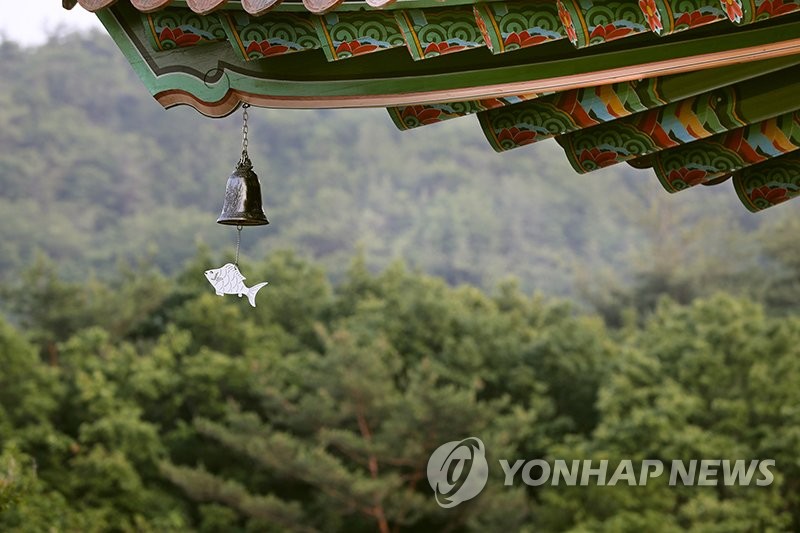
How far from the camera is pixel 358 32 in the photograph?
2125mm

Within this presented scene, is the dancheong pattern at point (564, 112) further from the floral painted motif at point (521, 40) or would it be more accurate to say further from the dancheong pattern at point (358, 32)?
the dancheong pattern at point (358, 32)

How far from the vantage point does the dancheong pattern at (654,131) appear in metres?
2.50

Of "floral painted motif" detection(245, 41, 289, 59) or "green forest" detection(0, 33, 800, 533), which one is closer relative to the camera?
"floral painted motif" detection(245, 41, 289, 59)

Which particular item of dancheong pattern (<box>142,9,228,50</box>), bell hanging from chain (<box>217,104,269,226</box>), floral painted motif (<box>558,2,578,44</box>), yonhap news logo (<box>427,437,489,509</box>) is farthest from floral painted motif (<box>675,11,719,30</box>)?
yonhap news logo (<box>427,437,489,509</box>)

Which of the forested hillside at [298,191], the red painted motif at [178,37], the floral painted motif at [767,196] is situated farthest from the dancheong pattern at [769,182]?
the forested hillside at [298,191]

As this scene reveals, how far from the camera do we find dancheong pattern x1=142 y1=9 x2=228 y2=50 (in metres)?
2.26

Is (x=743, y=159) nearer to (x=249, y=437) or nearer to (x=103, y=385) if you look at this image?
(x=249, y=437)

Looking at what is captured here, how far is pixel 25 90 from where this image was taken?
1609 inches

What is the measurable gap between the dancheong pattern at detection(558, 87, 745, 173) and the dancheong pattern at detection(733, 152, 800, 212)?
0.48 meters

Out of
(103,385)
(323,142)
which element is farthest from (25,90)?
(103,385)

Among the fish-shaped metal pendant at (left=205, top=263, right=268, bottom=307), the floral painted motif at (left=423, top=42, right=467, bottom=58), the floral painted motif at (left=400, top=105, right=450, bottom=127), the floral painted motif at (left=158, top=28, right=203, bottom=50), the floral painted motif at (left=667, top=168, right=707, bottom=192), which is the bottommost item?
the fish-shaped metal pendant at (left=205, top=263, right=268, bottom=307)

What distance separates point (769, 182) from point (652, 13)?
49.2 inches

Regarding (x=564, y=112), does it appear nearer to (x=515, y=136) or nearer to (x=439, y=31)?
(x=515, y=136)

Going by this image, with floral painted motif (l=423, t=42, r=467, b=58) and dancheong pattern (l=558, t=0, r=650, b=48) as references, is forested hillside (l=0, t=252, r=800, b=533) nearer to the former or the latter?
floral painted motif (l=423, t=42, r=467, b=58)
